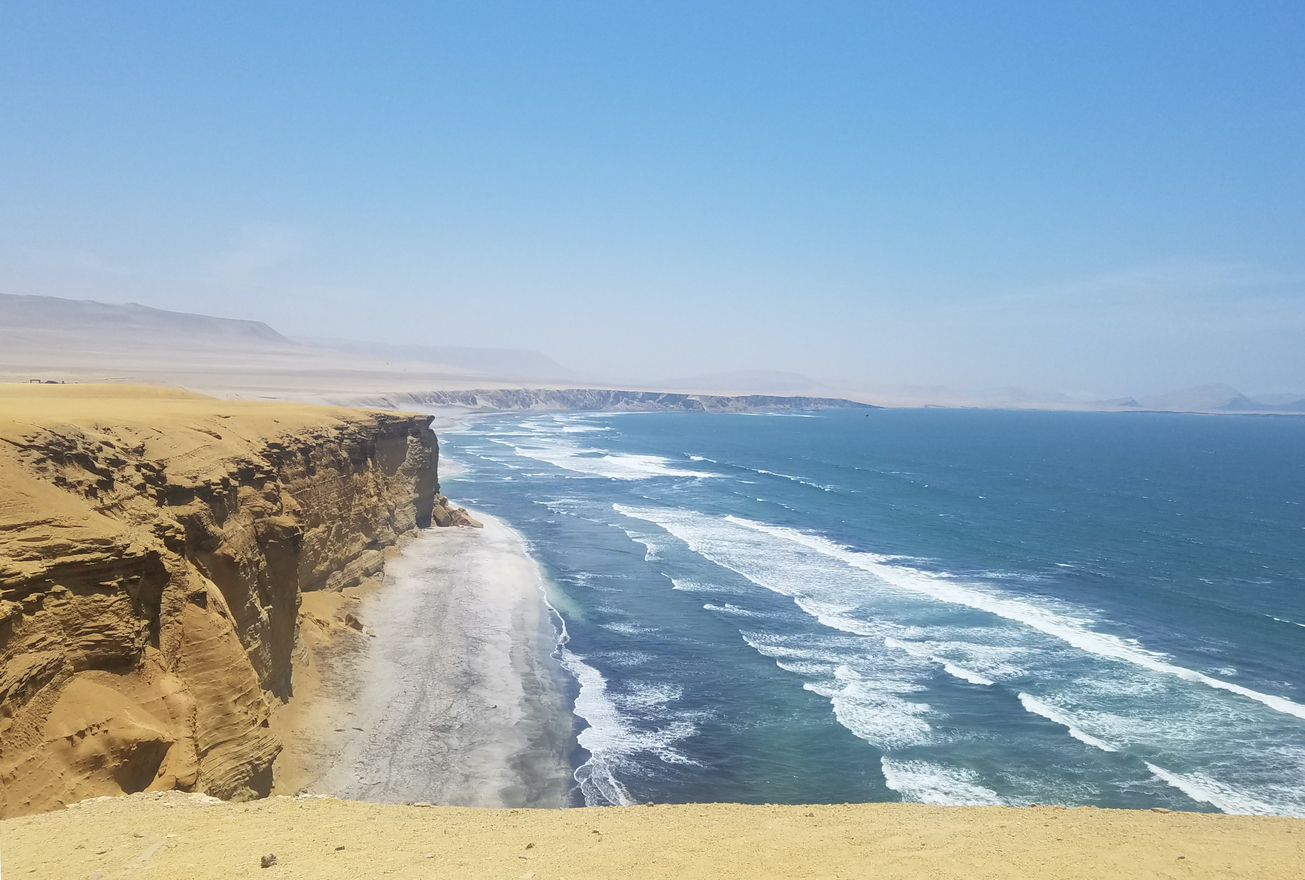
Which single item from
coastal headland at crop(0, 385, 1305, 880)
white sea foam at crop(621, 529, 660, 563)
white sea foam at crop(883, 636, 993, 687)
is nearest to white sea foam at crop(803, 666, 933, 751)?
white sea foam at crop(883, 636, 993, 687)

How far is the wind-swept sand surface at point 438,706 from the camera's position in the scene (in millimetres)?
19328

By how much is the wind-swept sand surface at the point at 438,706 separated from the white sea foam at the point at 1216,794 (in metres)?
15.4

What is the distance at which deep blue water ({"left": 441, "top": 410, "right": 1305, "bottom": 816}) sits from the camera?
21.0 meters

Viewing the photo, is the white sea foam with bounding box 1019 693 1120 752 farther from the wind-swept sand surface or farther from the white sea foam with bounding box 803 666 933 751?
the wind-swept sand surface

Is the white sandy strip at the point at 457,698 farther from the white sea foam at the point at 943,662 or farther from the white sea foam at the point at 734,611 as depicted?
the white sea foam at the point at 943,662

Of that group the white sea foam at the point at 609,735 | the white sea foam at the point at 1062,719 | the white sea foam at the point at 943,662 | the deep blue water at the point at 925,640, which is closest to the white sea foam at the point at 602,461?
the deep blue water at the point at 925,640

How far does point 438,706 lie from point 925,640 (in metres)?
18.3

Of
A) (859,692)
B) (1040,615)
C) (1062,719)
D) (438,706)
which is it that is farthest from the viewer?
(1040,615)

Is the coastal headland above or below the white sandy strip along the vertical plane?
above

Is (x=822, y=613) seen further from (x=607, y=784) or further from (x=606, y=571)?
(x=607, y=784)

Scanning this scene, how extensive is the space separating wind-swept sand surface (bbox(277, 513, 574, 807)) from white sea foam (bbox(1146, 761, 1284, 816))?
15350mm

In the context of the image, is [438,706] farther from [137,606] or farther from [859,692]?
[859,692]

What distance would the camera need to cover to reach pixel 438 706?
23.6m

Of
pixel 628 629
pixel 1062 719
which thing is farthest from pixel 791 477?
pixel 1062 719
